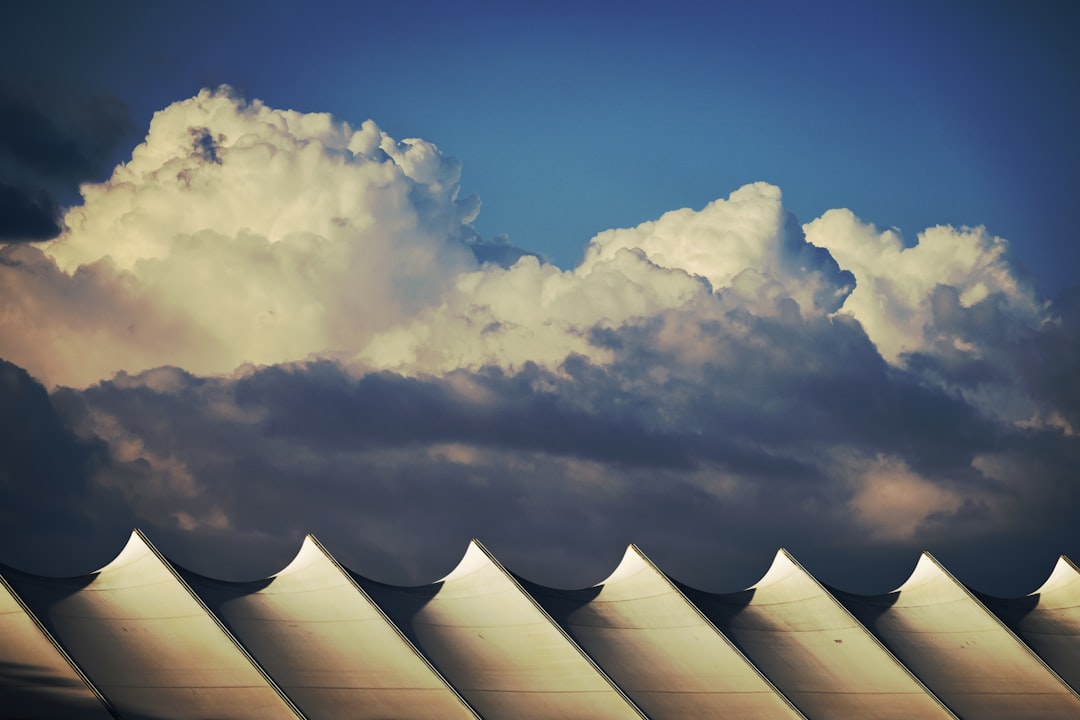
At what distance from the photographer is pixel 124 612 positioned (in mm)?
46562

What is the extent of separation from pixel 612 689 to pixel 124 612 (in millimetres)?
18308

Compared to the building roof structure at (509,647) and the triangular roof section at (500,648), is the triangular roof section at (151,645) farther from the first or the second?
the triangular roof section at (500,648)

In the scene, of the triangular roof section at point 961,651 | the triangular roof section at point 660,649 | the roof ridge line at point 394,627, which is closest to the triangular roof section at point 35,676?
the roof ridge line at point 394,627

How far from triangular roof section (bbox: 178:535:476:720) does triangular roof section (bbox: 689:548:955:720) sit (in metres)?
13.9

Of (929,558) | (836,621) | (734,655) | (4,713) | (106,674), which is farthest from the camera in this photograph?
(929,558)

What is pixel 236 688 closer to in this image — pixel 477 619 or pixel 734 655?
pixel 477 619

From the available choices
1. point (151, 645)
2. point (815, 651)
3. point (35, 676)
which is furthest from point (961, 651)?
point (35, 676)

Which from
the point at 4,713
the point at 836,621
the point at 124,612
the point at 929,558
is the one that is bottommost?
the point at 4,713

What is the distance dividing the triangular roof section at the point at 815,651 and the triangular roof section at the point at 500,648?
7533 mm

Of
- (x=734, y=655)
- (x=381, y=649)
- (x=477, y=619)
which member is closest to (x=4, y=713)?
(x=381, y=649)

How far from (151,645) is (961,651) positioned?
1327 inches

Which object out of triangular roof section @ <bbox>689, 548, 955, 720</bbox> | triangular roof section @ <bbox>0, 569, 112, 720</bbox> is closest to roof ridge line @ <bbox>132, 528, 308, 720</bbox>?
triangular roof section @ <bbox>0, 569, 112, 720</bbox>

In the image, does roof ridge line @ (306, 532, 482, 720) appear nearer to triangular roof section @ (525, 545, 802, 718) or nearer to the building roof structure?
the building roof structure

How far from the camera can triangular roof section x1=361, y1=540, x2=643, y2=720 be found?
4744 centimetres
